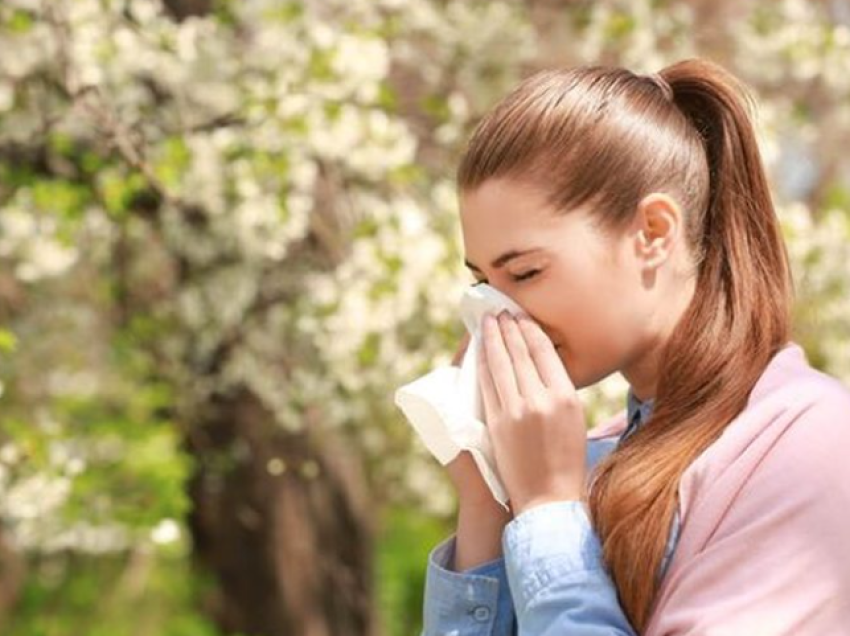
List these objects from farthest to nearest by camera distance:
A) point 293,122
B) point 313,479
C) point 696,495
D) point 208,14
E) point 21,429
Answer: point 313,479, point 208,14, point 293,122, point 21,429, point 696,495

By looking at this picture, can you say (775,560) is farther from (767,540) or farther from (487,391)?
(487,391)

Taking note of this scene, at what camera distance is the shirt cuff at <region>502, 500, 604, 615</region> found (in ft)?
5.38

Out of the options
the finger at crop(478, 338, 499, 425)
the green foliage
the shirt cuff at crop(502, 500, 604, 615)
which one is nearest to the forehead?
the finger at crop(478, 338, 499, 425)

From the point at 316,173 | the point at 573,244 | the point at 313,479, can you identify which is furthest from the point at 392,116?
the point at 573,244

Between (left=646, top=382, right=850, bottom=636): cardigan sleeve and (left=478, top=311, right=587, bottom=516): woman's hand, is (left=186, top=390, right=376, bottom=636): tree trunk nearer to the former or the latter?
(left=478, top=311, right=587, bottom=516): woman's hand

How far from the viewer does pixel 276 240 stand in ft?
15.5

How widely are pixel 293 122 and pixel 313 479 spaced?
134 cm

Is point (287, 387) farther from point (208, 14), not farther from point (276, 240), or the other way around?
point (208, 14)

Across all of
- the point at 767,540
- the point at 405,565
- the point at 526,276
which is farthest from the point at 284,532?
the point at 405,565

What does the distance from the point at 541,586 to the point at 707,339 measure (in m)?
0.29

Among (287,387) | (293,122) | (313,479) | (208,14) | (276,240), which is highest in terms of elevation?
(208,14)

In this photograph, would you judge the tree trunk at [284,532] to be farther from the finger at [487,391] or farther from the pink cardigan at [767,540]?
the pink cardigan at [767,540]

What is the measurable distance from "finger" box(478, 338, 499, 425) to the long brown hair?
0.12m

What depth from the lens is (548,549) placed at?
1.65m
